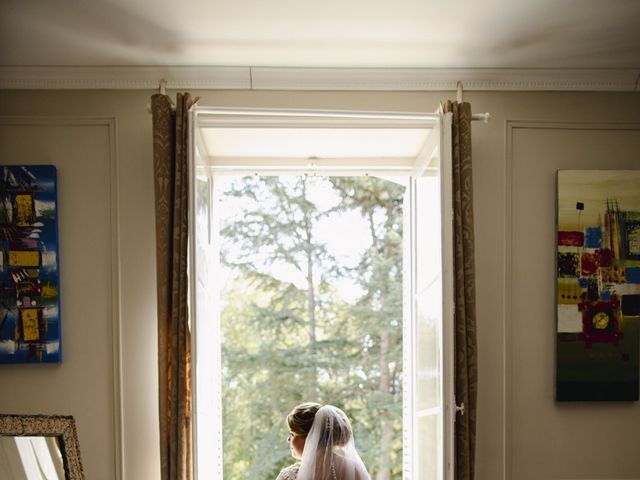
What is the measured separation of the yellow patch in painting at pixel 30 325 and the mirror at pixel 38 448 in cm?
69

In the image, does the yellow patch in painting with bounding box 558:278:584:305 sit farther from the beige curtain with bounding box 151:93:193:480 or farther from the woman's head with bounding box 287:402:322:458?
the beige curtain with bounding box 151:93:193:480

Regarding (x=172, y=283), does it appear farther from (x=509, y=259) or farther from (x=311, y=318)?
(x=311, y=318)

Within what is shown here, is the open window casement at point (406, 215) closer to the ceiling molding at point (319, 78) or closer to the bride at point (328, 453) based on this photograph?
the ceiling molding at point (319, 78)

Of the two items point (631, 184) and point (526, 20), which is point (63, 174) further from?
point (631, 184)

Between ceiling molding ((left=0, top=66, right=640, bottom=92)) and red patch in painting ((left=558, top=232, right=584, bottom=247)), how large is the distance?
778 mm

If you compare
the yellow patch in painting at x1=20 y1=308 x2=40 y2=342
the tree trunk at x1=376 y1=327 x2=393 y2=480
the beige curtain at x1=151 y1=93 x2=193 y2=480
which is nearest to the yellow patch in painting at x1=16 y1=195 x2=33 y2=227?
the yellow patch in painting at x1=20 y1=308 x2=40 y2=342

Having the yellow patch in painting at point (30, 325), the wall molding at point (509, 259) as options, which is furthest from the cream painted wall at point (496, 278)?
the yellow patch in painting at point (30, 325)

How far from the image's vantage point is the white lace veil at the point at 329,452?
313cm

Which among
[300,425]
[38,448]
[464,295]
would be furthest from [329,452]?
[38,448]

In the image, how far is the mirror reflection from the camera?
8.22 feet

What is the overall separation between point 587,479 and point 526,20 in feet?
7.64

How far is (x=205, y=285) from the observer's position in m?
3.27

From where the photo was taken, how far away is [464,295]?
299 cm

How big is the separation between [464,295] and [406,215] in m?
0.95
